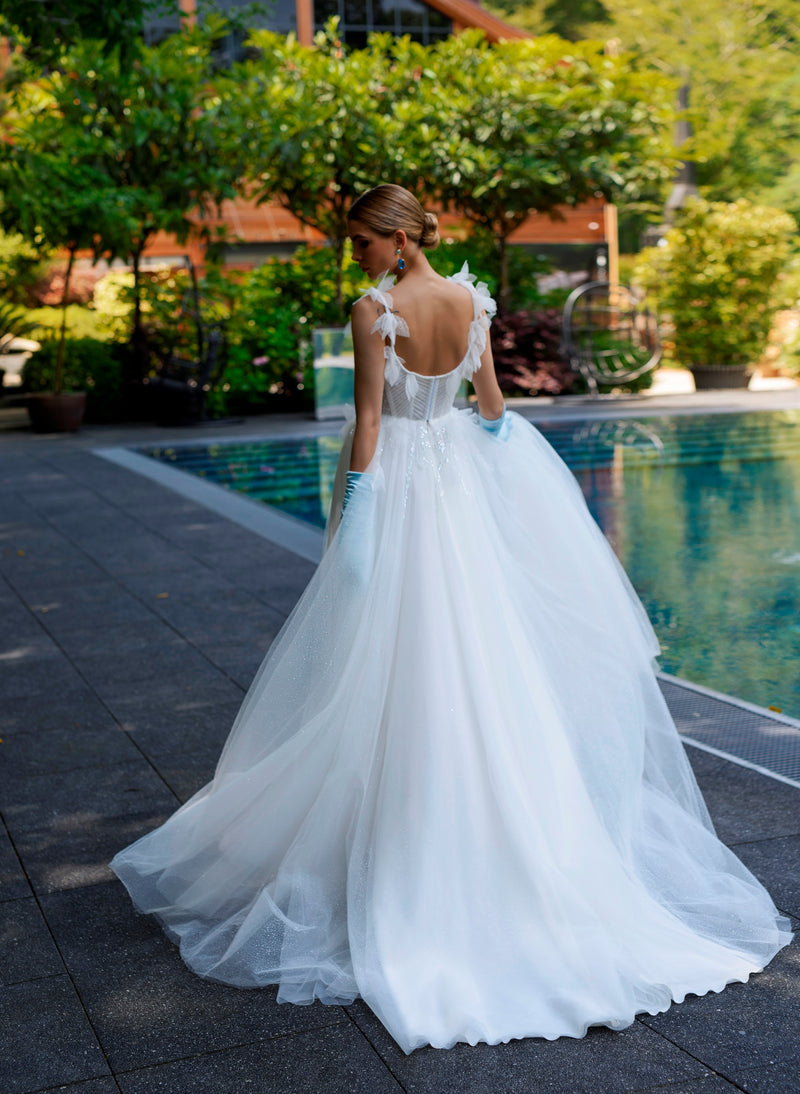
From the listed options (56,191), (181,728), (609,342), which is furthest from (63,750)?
(609,342)

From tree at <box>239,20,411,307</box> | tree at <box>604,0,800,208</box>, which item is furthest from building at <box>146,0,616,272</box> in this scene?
tree at <box>239,20,411,307</box>

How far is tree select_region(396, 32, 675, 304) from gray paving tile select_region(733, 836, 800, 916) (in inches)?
592

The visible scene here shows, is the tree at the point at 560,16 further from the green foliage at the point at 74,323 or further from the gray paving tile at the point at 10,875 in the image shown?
the gray paving tile at the point at 10,875

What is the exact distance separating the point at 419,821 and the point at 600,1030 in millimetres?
615

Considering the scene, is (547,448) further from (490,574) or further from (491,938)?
(491,938)

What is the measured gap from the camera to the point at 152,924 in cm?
314

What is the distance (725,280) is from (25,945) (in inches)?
694

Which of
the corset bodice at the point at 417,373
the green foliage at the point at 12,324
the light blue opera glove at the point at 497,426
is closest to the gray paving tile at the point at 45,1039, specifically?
the corset bodice at the point at 417,373

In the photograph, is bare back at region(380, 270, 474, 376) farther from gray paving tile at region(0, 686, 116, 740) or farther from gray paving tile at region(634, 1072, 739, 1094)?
gray paving tile at region(0, 686, 116, 740)

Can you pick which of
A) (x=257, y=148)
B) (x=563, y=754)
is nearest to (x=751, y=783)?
(x=563, y=754)

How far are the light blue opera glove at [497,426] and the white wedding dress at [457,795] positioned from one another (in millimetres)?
34

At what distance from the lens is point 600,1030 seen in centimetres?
255

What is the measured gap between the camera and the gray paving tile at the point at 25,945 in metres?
2.89

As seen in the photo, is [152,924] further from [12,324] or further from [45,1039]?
[12,324]
